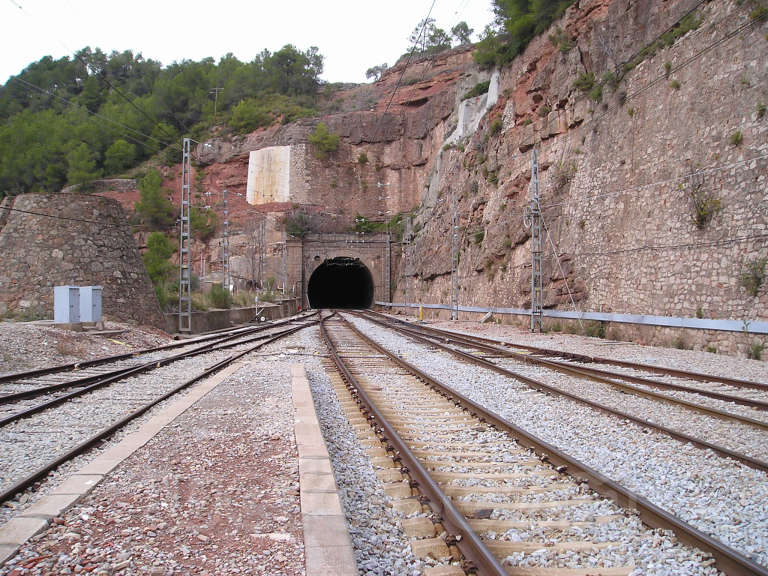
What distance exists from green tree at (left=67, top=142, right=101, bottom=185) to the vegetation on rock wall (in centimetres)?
11

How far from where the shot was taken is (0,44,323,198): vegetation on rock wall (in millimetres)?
63500

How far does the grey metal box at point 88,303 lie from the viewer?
16.6 metres

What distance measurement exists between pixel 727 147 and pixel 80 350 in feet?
56.7

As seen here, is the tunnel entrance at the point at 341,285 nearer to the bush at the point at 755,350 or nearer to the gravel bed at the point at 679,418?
the bush at the point at 755,350

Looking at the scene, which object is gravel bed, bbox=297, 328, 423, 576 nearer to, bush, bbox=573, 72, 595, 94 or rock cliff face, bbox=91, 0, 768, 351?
rock cliff face, bbox=91, 0, 768, 351

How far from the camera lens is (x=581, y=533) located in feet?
12.0

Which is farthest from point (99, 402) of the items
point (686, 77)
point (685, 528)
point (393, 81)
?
point (393, 81)

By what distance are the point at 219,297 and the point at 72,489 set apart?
2498 cm

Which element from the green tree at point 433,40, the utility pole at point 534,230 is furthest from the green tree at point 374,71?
the utility pole at point 534,230

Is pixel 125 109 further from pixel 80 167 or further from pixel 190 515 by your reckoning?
pixel 190 515

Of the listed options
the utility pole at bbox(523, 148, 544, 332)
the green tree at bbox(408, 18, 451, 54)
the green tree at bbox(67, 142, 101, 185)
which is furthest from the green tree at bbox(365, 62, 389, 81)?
the utility pole at bbox(523, 148, 544, 332)

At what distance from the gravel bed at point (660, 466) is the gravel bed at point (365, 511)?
193 centimetres

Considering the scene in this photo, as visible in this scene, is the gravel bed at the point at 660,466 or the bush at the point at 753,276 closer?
the gravel bed at the point at 660,466

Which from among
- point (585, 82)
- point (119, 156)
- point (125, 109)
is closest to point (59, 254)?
point (585, 82)
